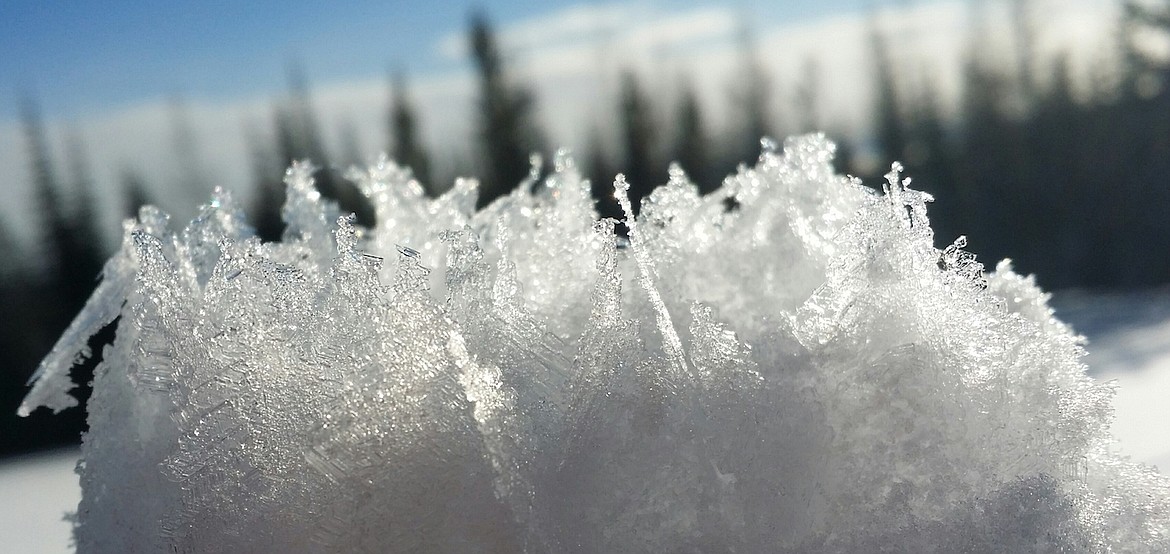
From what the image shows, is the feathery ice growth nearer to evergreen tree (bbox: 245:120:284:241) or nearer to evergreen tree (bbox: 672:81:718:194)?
evergreen tree (bbox: 245:120:284:241)

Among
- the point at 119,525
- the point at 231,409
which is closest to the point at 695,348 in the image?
the point at 231,409

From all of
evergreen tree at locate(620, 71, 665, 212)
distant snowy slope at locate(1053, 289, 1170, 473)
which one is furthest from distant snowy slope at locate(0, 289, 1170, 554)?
evergreen tree at locate(620, 71, 665, 212)

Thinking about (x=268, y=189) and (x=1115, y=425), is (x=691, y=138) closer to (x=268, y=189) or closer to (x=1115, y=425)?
(x=268, y=189)

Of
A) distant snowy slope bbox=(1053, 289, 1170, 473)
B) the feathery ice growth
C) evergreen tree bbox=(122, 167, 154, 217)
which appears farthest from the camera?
evergreen tree bbox=(122, 167, 154, 217)

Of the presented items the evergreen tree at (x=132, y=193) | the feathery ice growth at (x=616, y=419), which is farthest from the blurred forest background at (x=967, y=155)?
the feathery ice growth at (x=616, y=419)

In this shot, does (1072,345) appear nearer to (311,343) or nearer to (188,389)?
(311,343)
